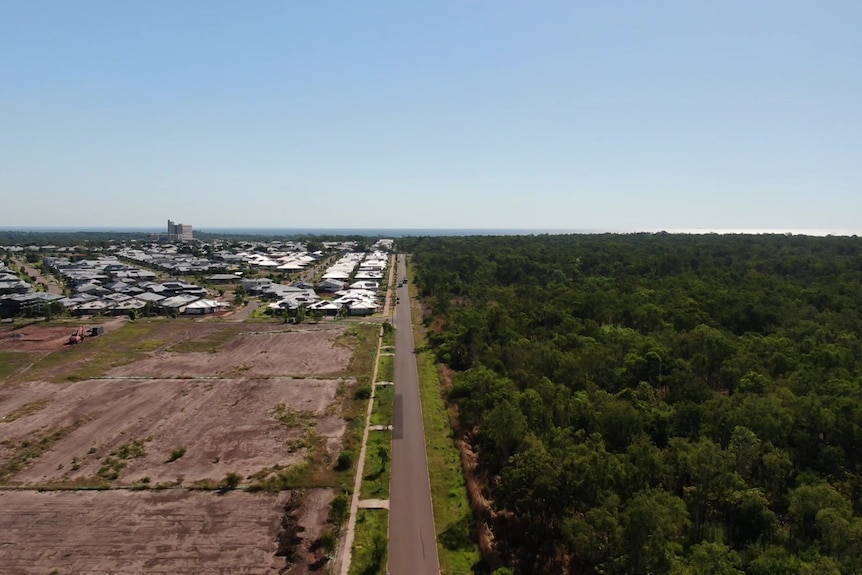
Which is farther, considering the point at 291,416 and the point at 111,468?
the point at 291,416

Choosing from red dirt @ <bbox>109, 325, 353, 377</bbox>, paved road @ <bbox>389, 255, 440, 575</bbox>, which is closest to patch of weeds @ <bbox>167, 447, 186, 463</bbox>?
paved road @ <bbox>389, 255, 440, 575</bbox>

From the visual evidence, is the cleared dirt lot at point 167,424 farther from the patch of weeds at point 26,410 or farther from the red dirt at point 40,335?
the red dirt at point 40,335

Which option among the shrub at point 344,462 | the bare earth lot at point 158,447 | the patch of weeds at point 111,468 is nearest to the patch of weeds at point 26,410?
the bare earth lot at point 158,447

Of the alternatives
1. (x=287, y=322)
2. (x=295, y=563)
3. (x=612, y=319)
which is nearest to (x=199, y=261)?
(x=287, y=322)

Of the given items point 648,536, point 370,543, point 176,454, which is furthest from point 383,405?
point 648,536

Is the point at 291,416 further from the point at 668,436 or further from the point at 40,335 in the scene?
the point at 40,335

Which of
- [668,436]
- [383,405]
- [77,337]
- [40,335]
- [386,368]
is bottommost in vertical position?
[40,335]

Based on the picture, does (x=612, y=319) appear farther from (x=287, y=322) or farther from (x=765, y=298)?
(x=287, y=322)
